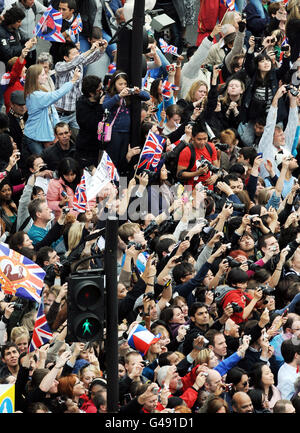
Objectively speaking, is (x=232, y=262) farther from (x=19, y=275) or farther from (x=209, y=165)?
(x=19, y=275)

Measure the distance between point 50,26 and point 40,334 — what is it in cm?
543

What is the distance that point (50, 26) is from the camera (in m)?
17.9

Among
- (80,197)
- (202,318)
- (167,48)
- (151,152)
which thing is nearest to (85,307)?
(202,318)

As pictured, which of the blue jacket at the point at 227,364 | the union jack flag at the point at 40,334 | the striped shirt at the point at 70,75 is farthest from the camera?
the striped shirt at the point at 70,75

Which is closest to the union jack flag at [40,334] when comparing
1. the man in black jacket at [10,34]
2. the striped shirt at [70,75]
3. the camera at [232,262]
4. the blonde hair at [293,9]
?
the camera at [232,262]

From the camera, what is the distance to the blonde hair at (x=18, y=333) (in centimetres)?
1362

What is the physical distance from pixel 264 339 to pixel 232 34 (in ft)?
21.1

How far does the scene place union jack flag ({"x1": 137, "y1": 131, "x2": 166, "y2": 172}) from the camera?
53.6 ft

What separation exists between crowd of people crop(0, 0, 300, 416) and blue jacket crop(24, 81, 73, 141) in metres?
0.02

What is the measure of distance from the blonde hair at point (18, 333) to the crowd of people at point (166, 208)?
14 millimetres

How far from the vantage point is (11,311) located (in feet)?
45.0

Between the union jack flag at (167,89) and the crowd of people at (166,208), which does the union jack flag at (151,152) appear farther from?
the union jack flag at (167,89)

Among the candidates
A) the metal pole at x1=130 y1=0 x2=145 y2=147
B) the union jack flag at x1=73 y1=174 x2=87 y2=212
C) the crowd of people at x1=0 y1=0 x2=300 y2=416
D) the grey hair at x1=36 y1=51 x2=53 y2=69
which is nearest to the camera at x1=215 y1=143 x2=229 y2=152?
the crowd of people at x1=0 y1=0 x2=300 y2=416

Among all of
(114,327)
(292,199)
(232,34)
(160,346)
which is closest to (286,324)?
(160,346)
